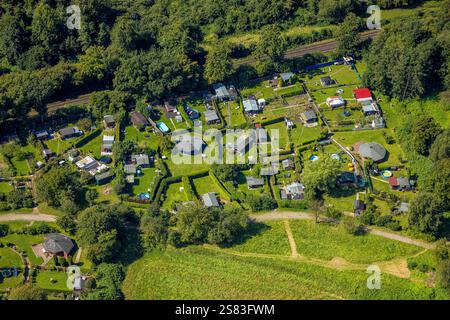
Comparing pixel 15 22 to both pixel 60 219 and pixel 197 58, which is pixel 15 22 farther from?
pixel 60 219

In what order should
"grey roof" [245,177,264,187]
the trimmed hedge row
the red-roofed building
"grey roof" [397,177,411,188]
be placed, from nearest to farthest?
the trimmed hedge row → "grey roof" [397,177,411,188] → "grey roof" [245,177,264,187] → the red-roofed building

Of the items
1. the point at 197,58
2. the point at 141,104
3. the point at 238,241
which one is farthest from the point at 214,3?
A: the point at 238,241

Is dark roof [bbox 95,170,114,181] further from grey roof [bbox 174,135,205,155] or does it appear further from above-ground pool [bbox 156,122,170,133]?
above-ground pool [bbox 156,122,170,133]

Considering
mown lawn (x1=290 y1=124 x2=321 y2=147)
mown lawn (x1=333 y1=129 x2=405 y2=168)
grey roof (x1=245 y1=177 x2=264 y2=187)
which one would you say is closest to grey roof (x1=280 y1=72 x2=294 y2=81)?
mown lawn (x1=290 y1=124 x2=321 y2=147)

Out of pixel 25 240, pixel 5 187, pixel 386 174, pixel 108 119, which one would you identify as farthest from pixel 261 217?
pixel 5 187

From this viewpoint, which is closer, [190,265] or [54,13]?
[190,265]

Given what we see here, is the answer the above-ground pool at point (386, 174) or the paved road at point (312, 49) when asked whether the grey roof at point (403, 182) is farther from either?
the paved road at point (312, 49)
